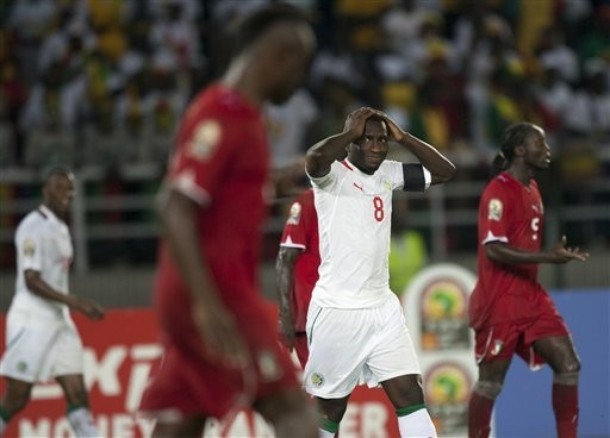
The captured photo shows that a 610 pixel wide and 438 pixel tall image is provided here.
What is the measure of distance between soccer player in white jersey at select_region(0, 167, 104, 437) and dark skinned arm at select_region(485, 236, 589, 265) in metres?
3.24

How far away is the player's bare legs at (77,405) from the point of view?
39.8 feet

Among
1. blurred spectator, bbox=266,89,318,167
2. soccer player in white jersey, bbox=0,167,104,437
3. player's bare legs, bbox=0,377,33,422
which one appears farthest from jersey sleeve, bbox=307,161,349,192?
blurred spectator, bbox=266,89,318,167

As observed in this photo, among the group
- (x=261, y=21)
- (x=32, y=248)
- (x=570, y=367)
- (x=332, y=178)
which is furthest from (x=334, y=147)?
(x=32, y=248)

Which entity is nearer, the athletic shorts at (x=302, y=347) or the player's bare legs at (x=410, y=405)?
the player's bare legs at (x=410, y=405)

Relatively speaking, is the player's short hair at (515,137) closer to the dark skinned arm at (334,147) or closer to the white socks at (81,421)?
the dark skinned arm at (334,147)

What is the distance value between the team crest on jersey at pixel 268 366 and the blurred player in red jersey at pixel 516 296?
460 centimetres

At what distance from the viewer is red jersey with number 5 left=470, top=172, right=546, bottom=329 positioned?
10.7m

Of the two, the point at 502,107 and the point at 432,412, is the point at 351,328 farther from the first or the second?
the point at 502,107

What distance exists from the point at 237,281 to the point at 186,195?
0.50 m

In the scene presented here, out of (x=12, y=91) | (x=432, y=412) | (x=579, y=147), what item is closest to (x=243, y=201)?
(x=432, y=412)

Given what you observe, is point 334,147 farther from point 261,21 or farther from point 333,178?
point 261,21

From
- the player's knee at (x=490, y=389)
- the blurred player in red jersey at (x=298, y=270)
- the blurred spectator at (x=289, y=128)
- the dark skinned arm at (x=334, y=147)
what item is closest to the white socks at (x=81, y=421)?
the blurred player in red jersey at (x=298, y=270)

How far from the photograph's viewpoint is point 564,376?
10.7 meters

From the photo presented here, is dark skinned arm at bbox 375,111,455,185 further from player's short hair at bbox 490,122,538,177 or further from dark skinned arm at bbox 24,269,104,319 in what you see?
dark skinned arm at bbox 24,269,104,319
